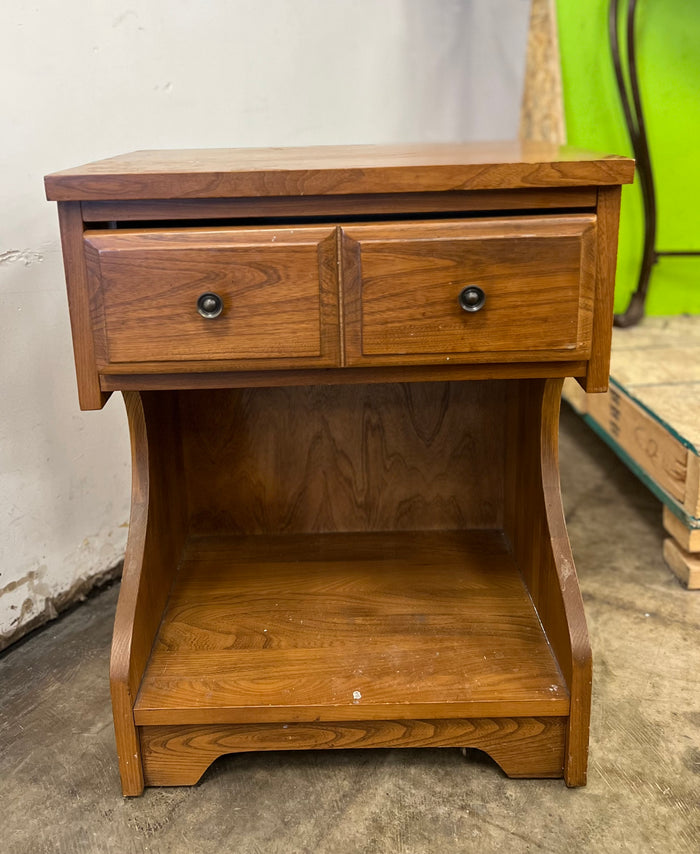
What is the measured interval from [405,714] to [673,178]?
74.7 inches

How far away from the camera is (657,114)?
7.55ft

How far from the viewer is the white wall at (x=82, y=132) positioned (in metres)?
1.31

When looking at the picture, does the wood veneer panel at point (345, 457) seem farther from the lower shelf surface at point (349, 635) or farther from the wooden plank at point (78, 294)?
the wooden plank at point (78, 294)

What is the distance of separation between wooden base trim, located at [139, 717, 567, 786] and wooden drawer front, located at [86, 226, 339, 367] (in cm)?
46

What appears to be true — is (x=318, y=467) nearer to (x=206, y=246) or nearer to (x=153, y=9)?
(x=206, y=246)

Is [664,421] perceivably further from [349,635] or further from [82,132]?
[82,132]

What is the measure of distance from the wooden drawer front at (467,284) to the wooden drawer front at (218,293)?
0.04 meters

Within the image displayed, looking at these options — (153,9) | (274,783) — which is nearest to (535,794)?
(274,783)

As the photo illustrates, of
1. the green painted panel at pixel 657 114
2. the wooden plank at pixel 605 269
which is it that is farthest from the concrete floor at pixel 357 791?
the green painted panel at pixel 657 114

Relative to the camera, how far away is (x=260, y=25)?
172 cm

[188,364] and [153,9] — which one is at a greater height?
[153,9]

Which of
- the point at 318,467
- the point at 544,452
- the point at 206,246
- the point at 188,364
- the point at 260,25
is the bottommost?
the point at 318,467

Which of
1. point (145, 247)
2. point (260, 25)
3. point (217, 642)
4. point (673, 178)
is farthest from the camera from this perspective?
point (673, 178)

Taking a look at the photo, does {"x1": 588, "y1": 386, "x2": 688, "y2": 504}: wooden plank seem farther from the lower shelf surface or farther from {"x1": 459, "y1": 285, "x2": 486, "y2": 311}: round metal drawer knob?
{"x1": 459, "y1": 285, "x2": 486, "y2": 311}: round metal drawer knob
